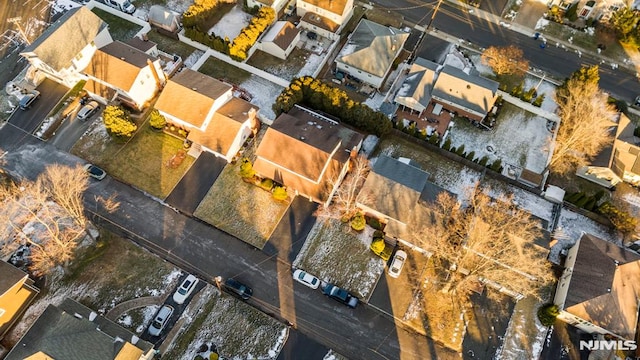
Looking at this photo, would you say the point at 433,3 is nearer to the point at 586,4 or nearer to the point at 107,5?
the point at 586,4

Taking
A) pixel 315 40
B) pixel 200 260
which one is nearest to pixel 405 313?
pixel 200 260

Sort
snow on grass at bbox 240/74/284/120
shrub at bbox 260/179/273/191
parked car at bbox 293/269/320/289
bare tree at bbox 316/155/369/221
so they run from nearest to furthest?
parked car at bbox 293/269/320/289 → bare tree at bbox 316/155/369/221 → shrub at bbox 260/179/273/191 → snow on grass at bbox 240/74/284/120

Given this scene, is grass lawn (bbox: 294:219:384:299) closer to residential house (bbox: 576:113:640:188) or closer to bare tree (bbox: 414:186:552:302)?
bare tree (bbox: 414:186:552:302)

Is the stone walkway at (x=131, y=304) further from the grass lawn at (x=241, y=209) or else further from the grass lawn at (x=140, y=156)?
the grass lawn at (x=140, y=156)

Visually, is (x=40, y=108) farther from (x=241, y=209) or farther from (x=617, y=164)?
(x=617, y=164)

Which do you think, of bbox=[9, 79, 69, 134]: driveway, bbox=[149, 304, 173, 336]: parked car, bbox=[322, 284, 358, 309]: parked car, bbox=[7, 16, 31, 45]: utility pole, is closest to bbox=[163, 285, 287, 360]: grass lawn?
bbox=[149, 304, 173, 336]: parked car

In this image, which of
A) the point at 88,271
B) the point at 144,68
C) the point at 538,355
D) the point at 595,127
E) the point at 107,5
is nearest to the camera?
the point at 538,355
